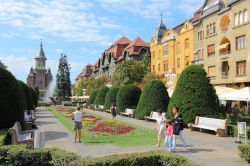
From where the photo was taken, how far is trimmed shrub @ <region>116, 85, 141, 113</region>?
127 feet

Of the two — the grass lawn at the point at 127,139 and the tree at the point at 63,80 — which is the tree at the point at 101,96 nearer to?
the grass lawn at the point at 127,139

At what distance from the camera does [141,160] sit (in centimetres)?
934

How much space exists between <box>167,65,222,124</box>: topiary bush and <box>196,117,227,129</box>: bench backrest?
102cm

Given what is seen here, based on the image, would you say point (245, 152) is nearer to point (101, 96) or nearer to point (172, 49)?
point (101, 96)

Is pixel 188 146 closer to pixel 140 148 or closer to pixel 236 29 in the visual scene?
pixel 140 148

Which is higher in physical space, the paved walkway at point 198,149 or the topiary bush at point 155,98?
the topiary bush at point 155,98

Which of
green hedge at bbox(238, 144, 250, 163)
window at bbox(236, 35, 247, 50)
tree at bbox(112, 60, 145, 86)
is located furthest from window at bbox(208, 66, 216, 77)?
green hedge at bbox(238, 144, 250, 163)

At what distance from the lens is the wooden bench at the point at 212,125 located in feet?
60.5

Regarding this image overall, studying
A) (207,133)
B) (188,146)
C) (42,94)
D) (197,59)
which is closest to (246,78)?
(197,59)

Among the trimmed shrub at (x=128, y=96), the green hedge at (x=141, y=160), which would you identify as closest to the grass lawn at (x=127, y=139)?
the green hedge at (x=141, y=160)

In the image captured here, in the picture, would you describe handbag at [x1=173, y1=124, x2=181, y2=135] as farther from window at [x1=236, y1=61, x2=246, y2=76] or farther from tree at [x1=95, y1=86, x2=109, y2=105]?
tree at [x1=95, y1=86, x2=109, y2=105]

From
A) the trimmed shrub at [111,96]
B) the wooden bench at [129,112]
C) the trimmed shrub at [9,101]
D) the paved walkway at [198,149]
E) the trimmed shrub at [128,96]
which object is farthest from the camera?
the trimmed shrub at [111,96]

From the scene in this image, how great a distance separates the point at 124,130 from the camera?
2138cm

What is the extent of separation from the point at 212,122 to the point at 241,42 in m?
23.3
